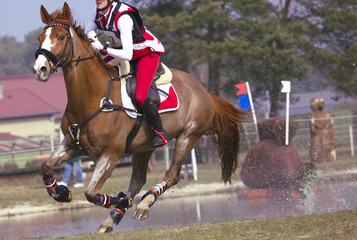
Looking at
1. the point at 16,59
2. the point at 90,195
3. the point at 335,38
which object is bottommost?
the point at 16,59

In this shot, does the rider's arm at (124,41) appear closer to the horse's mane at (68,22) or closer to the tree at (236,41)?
the horse's mane at (68,22)

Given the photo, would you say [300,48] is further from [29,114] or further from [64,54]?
[29,114]

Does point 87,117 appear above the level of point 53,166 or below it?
above

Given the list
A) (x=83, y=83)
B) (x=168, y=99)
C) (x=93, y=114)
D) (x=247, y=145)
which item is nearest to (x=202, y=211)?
(x=168, y=99)

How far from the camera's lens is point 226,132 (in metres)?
8.34

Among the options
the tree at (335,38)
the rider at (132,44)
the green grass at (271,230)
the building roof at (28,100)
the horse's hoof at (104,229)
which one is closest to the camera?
the green grass at (271,230)

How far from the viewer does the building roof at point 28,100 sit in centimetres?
5003

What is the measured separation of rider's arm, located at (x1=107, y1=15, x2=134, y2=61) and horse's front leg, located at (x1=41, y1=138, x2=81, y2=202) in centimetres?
114

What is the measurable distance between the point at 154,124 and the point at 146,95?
38 cm

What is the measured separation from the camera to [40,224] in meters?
9.23

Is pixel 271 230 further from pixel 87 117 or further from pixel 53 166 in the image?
pixel 53 166

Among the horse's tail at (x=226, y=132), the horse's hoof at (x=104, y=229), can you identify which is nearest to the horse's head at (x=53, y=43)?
the horse's hoof at (x=104, y=229)

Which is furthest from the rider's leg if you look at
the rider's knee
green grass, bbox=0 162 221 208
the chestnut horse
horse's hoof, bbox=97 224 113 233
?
green grass, bbox=0 162 221 208

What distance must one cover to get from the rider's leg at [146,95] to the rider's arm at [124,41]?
1.34ft
